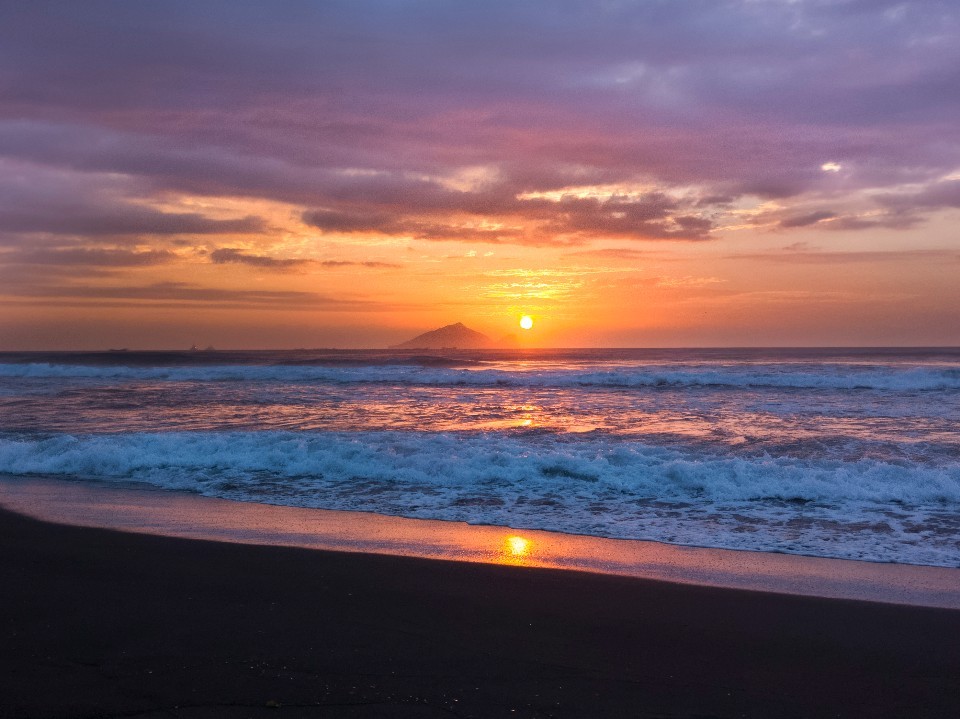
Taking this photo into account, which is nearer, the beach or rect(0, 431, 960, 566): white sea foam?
the beach

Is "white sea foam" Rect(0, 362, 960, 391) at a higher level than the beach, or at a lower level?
higher

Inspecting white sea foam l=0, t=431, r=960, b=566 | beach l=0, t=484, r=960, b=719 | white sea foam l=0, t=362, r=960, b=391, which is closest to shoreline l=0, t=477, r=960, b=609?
beach l=0, t=484, r=960, b=719

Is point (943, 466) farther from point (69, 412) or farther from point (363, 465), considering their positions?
point (69, 412)

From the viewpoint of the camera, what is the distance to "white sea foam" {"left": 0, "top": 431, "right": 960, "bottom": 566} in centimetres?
763

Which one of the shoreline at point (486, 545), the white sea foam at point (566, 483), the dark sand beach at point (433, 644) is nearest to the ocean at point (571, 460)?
the white sea foam at point (566, 483)

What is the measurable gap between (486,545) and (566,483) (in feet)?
10.7

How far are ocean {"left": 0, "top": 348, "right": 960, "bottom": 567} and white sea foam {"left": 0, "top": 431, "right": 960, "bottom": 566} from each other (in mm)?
34

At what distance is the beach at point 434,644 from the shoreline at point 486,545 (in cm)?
32

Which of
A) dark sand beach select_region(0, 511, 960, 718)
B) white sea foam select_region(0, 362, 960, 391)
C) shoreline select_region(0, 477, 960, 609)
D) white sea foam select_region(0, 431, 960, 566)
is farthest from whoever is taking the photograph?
white sea foam select_region(0, 362, 960, 391)

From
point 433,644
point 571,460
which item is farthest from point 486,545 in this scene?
point 571,460

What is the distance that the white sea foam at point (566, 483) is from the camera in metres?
7.63

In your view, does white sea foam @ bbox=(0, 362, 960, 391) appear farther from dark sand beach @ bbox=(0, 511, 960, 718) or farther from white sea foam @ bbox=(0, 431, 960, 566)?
dark sand beach @ bbox=(0, 511, 960, 718)

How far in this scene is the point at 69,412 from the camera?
1867 cm

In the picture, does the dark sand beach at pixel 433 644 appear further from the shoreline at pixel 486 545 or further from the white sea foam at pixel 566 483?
the white sea foam at pixel 566 483
